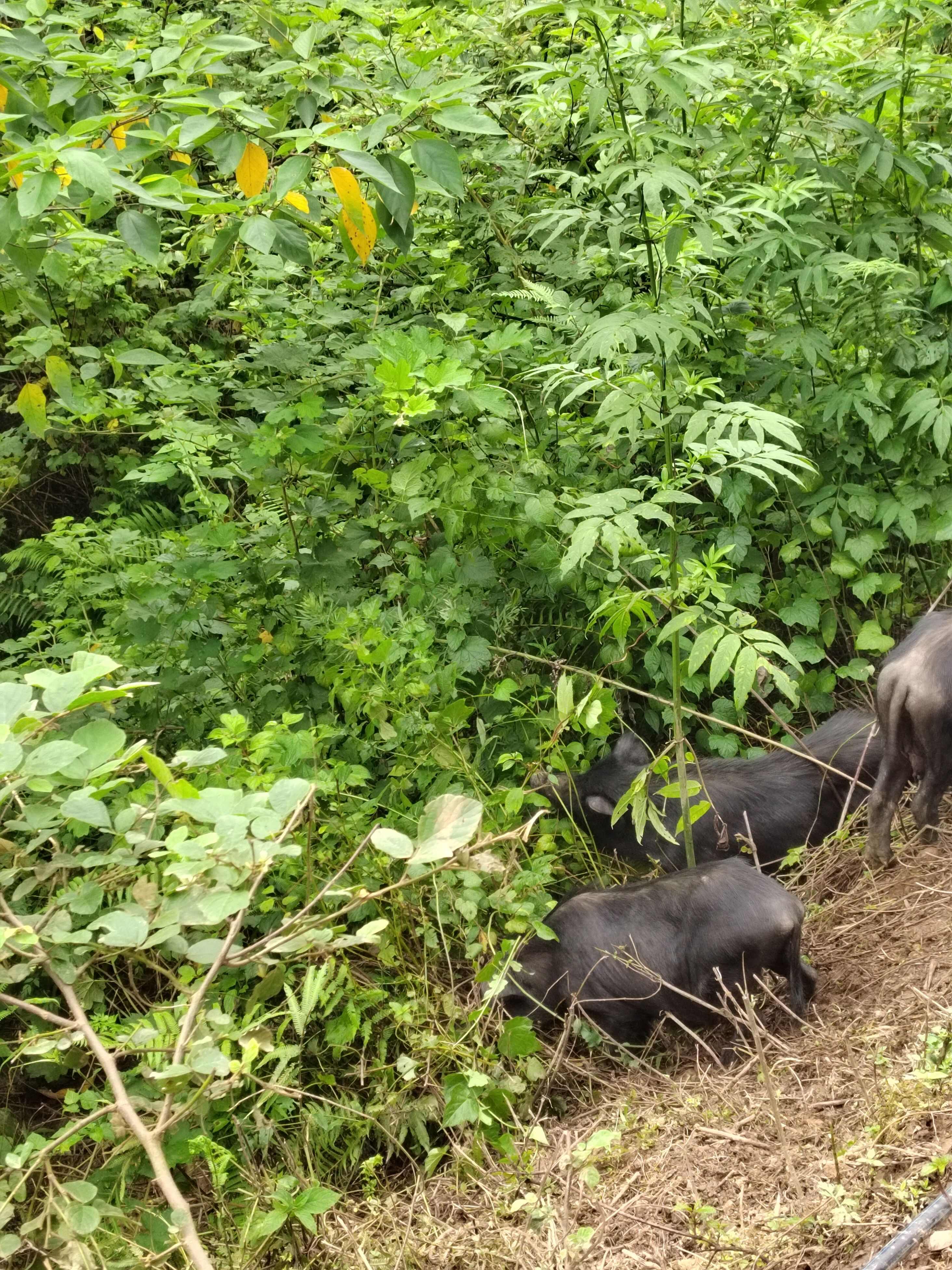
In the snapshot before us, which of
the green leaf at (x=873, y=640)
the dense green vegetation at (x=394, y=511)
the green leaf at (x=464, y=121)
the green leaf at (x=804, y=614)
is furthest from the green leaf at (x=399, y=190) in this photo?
the green leaf at (x=873, y=640)

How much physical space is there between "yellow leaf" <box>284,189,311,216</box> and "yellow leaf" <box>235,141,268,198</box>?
189 mm

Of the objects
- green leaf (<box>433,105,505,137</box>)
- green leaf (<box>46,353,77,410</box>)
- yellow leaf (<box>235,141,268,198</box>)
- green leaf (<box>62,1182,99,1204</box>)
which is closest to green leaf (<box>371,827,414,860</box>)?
green leaf (<box>62,1182,99,1204</box>)

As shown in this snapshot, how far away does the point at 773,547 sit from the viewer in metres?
5.43

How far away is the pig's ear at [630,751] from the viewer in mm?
4688

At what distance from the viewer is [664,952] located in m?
3.85

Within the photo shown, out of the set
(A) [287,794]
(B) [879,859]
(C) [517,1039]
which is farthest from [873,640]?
(A) [287,794]

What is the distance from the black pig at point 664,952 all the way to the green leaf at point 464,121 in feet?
7.87

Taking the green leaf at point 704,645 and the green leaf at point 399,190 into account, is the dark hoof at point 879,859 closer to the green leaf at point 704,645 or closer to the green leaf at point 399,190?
the green leaf at point 704,645

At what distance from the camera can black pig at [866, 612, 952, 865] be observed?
12.8 ft

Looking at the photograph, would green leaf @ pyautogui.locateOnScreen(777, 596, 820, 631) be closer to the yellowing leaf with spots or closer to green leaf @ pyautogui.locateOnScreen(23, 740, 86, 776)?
the yellowing leaf with spots

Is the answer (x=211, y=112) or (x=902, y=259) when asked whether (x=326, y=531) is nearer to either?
(x=211, y=112)

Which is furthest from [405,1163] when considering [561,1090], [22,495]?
[22,495]

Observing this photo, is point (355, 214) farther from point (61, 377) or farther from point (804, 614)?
point (804, 614)

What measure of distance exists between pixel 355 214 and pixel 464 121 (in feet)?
1.58
